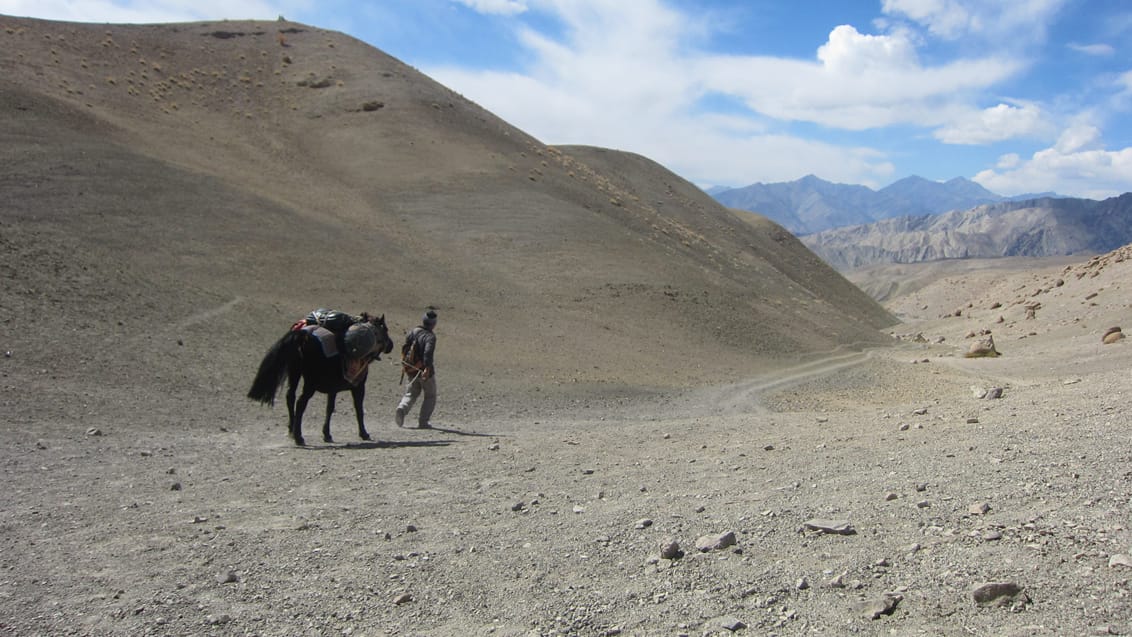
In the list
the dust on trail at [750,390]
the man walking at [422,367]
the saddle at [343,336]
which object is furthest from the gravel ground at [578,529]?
the dust on trail at [750,390]

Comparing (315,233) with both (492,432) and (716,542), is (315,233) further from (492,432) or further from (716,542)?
(716,542)

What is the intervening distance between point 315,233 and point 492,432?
55.6ft

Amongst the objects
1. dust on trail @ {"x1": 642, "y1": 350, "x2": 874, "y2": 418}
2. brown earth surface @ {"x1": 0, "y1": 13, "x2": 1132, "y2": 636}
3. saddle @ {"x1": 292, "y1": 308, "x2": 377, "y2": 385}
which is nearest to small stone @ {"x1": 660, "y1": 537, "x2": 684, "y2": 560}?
brown earth surface @ {"x1": 0, "y1": 13, "x2": 1132, "y2": 636}

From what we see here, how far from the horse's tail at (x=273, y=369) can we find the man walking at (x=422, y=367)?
7.82 feet

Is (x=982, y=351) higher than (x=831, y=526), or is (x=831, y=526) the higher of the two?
(x=831, y=526)

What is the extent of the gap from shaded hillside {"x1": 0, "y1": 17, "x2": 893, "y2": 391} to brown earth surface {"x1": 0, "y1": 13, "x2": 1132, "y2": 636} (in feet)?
0.56

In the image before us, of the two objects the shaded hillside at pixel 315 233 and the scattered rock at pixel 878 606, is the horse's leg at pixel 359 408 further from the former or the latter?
the scattered rock at pixel 878 606

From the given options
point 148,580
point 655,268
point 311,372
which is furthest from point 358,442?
point 655,268

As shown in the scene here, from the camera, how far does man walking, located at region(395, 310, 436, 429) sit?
12727 millimetres

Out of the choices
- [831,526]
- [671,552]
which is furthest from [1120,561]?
[671,552]

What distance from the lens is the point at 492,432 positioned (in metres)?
13.1

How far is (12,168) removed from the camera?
24.1 metres

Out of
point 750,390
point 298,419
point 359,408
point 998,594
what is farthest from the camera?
point 750,390

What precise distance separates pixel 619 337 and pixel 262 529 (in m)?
19.7
